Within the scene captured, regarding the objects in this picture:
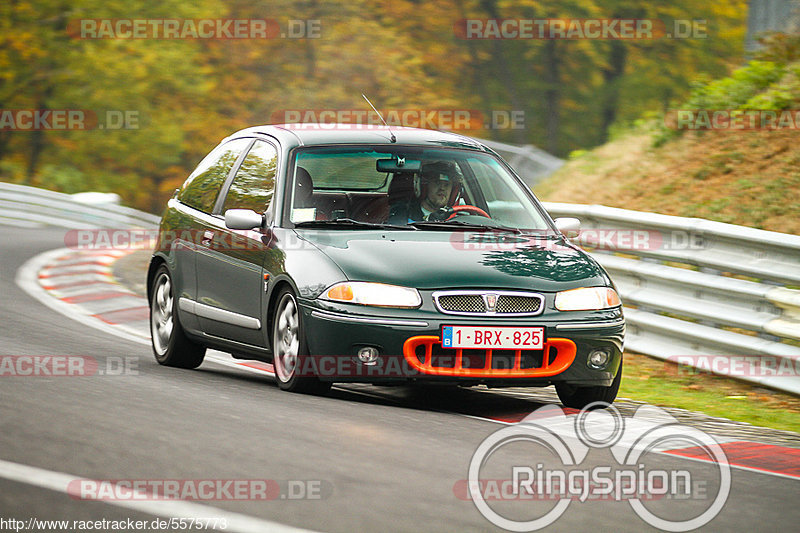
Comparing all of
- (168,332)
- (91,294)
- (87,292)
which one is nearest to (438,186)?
(168,332)

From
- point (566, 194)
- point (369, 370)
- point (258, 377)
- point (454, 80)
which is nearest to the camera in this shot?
point (369, 370)

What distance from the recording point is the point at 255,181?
941cm

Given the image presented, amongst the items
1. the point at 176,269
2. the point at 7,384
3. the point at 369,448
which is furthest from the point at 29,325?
the point at 369,448

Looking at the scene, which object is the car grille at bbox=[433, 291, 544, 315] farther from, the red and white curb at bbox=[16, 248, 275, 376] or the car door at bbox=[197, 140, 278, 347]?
the red and white curb at bbox=[16, 248, 275, 376]

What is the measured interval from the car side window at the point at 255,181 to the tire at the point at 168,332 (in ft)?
3.23

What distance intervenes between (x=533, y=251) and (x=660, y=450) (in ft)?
6.14

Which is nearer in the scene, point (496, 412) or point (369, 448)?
point (369, 448)

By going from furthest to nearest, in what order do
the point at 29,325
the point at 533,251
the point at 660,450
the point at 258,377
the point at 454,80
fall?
1. the point at 454,80
2. the point at 29,325
3. the point at 258,377
4. the point at 533,251
5. the point at 660,450

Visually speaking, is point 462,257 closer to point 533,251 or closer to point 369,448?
point 533,251

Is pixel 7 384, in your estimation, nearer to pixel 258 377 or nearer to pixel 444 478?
pixel 258 377

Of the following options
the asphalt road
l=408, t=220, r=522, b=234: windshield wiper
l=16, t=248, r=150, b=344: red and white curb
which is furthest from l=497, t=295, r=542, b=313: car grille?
l=16, t=248, r=150, b=344: red and white curb

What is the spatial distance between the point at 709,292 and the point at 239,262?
3778 mm

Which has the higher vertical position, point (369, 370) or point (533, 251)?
point (533, 251)

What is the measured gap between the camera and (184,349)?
998 centimetres
